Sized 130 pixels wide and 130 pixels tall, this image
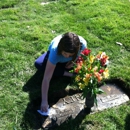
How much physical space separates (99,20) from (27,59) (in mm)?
1829

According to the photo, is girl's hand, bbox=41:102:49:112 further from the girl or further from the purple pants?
the purple pants

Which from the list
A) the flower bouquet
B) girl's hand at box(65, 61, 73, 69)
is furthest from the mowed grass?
the flower bouquet

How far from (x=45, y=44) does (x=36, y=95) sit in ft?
4.10

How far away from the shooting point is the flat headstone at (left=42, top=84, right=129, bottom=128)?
3592 millimetres

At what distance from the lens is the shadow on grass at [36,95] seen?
3533 millimetres

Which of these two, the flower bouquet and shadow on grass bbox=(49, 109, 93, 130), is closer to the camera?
the flower bouquet

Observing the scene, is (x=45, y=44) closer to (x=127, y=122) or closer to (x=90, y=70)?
(x=90, y=70)

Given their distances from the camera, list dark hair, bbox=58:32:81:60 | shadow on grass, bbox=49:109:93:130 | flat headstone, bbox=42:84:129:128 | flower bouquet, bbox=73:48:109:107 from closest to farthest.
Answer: flower bouquet, bbox=73:48:109:107, dark hair, bbox=58:32:81:60, shadow on grass, bbox=49:109:93:130, flat headstone, bbox=42:84:129:128

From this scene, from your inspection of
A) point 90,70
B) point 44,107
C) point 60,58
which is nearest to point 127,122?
point 90,70

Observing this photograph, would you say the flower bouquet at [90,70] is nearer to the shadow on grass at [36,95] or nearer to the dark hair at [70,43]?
the dark hair at [70,43]

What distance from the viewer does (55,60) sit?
361 centimetres

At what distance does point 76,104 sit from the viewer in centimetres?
382

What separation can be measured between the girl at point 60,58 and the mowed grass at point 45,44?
0.65 feet

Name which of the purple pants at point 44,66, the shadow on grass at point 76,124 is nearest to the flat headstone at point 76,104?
the shadow on grass at point 76,124
